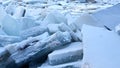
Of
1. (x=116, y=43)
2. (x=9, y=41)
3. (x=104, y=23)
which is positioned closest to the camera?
(x=116, y=43)

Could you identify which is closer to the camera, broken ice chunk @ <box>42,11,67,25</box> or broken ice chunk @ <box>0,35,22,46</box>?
broken ice chunk @ <box>0,35,22,46</box>

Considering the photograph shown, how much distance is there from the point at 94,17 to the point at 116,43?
0.77m

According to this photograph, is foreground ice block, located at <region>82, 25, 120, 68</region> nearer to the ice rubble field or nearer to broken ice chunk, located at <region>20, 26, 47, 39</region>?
the ice rubble field

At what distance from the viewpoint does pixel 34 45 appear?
1.82 metres

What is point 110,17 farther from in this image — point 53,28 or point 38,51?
point 38,51

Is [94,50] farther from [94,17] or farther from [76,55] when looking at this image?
[94,17]

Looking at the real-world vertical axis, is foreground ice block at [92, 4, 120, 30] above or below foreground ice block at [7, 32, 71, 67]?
above

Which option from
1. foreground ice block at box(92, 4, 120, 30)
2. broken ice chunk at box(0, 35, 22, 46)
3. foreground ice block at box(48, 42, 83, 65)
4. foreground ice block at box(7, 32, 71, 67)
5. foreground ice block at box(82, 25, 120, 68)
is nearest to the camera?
foreground ice block at box(82, 25, 120, 68)

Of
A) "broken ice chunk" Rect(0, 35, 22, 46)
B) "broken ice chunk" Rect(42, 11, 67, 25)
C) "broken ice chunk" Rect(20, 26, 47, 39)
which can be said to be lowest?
"broken ice chunk" Rect(0, 35, 22, 46)

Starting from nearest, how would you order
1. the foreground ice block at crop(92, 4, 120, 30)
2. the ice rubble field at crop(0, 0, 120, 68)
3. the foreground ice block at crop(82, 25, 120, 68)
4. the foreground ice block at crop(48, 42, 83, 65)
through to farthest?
the foreground ice block at crop(82, 25, 120, 68), the ice rubble field at crop(0, 0, 120, 68), the foreground ice block at crop(48, 42, 83, 65), the foreground ice block at crop(92, 4, 120, 30)

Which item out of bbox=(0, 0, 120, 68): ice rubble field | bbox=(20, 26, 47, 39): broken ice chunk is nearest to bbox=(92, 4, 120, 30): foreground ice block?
bbox=(0, 0, 120, 68): ice rubble field

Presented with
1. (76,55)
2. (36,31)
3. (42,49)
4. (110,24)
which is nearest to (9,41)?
(36,31)

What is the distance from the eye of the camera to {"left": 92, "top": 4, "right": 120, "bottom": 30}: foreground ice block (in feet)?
7.23

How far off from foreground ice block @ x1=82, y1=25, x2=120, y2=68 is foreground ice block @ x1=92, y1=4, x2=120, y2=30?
0.36 m
